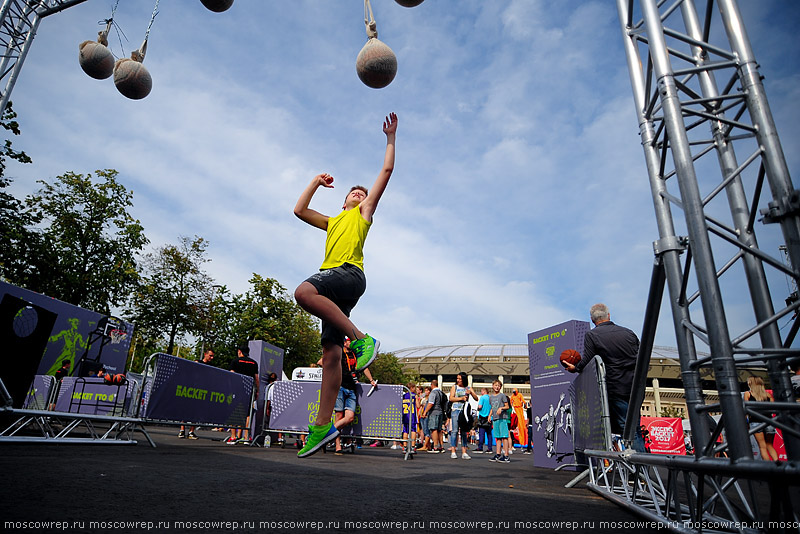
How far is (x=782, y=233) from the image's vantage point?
262 centimetres

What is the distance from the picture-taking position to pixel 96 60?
24.9 feet

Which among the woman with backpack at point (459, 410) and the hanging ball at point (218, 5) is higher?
the hanging ball at point (218, 5)

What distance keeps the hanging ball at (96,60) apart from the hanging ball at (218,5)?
2.30 metres

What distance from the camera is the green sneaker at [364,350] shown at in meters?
3.67

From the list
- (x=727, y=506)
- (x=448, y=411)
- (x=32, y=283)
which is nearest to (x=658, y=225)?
(x=727, y=506)

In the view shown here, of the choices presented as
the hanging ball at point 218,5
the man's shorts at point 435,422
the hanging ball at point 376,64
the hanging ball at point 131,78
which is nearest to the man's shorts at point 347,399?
the man's shorts at point 435,422

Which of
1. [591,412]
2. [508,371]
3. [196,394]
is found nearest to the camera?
[591,412]

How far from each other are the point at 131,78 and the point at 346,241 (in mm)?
5435

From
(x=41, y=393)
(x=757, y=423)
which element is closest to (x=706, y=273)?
(x=757, y=423)

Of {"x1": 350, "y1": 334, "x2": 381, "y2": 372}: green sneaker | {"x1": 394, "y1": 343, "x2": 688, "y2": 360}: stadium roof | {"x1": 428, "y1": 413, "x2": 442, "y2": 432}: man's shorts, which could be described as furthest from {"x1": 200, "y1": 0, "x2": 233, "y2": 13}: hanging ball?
{"x1": 394, "y1": 343, "x2": 688, "y2": 360}: stadium roof

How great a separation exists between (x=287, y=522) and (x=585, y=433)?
4234 mm

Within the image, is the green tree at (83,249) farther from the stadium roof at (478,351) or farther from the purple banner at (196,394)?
the stadium roof at (478,351)

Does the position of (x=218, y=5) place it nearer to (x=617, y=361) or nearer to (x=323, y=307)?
(x=323, y=307)

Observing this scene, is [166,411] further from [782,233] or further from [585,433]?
[782,233]
